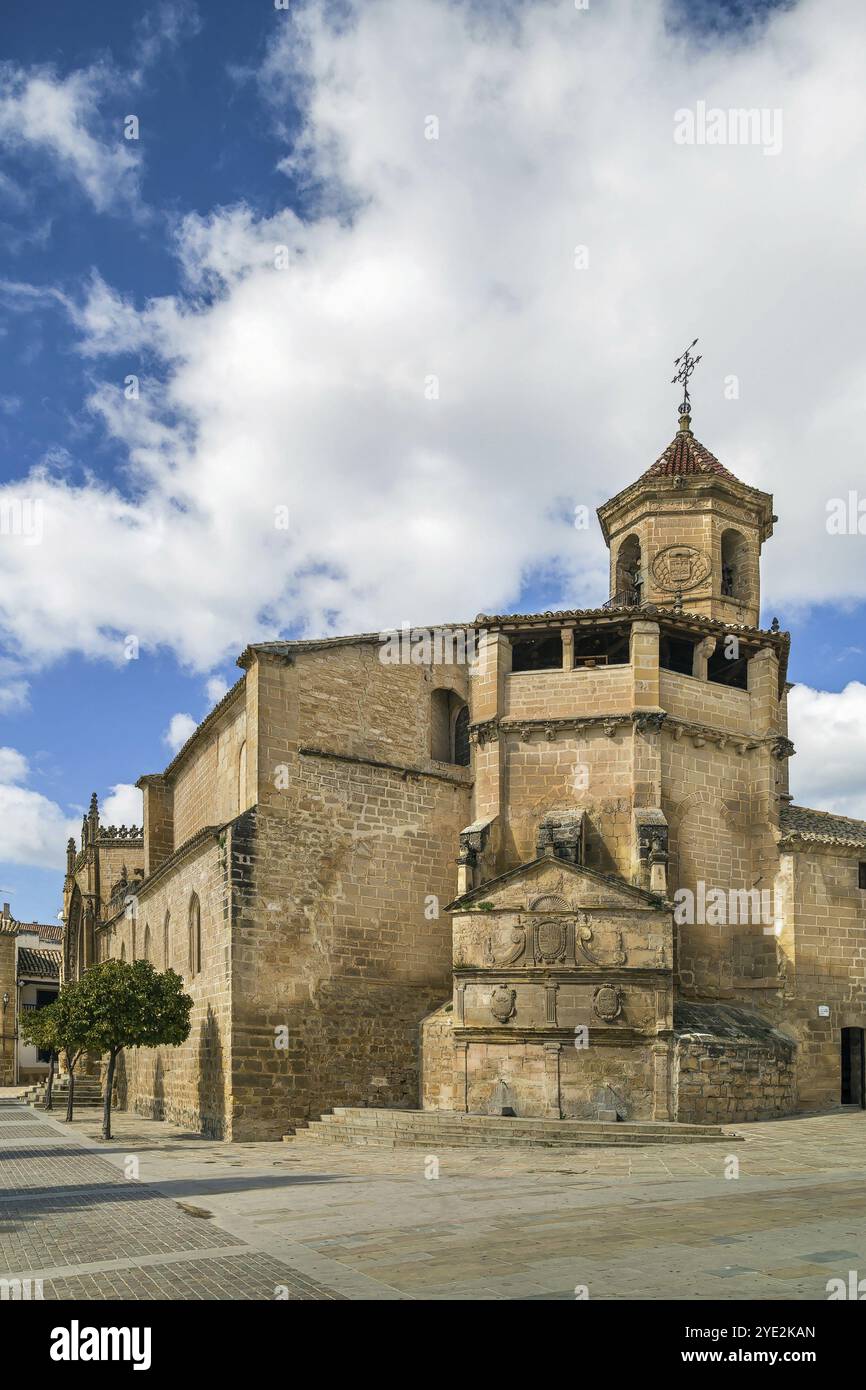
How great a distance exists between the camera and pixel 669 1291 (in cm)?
754

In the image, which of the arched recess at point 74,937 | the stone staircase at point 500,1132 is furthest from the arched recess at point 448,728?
the arched recess at point 74,937

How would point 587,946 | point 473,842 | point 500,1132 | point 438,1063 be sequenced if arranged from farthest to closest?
point 473,842, point 438,1063, point 587,946, point 500,1132

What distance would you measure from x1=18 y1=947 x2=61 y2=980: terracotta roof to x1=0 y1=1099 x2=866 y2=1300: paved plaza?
135ft

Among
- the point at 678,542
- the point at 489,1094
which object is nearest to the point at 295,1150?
the point at 489,1094

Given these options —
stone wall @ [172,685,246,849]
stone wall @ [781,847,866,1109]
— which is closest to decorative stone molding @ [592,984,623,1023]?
stone wall @ [781,847,866,1109]

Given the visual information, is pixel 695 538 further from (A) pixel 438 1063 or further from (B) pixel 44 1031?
(B) pixel 44 1031

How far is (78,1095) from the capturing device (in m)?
37.8

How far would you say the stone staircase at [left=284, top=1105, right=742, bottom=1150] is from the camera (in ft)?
58.0

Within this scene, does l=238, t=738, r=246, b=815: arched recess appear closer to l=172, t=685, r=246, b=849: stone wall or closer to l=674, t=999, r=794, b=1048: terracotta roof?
l=172, t=685, r=246, b=849: stone wall

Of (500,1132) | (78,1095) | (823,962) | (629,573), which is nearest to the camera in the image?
(500,1132)

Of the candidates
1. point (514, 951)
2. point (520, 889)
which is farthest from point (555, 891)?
point (514, 951)

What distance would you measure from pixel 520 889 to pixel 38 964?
145 feet

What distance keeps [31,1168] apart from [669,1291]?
42.8 ft
